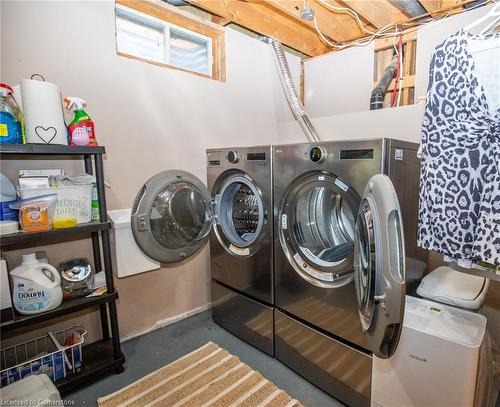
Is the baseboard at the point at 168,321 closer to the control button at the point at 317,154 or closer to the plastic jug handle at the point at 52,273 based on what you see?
the plastic jug handle at the point at 52,273

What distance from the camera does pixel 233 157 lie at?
6.59ft

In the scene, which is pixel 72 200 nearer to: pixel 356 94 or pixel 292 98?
pixel 292 98

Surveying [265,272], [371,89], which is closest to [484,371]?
[265,272]

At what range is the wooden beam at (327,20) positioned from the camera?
92.7 inches

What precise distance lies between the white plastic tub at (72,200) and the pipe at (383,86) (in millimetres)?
2247

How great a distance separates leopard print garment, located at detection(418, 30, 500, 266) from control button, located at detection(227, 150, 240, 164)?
1.14 meters

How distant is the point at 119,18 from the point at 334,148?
1778mm

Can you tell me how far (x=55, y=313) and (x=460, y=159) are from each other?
1.96 meters

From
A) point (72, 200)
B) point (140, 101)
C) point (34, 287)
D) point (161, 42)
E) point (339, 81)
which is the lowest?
point (34, 287)

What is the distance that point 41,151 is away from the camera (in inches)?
55.9

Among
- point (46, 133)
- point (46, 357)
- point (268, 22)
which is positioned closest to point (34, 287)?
point (46, 357)

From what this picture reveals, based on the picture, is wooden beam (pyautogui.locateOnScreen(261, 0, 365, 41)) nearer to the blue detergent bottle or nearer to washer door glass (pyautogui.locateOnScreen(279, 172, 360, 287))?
washer door glass (pyautogui.locateOnScreen(279, 172, 360, 287))

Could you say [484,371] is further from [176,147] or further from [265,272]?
[176,147]

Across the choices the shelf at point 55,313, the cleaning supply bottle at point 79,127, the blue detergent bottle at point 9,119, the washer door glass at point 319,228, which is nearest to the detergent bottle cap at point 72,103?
the cleaning supply bottle at point 79,127
